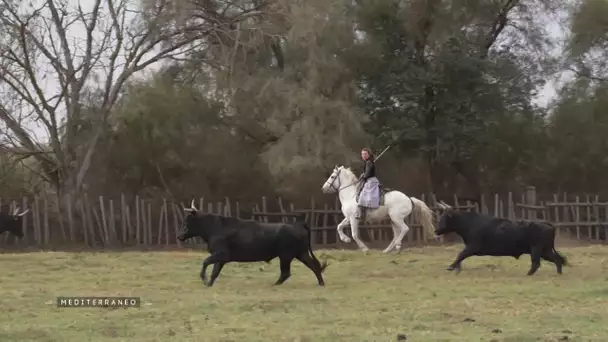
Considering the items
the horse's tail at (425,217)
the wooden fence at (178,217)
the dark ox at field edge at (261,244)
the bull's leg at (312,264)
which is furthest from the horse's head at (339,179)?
the bull's leg at (312,264)

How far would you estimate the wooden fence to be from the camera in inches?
904

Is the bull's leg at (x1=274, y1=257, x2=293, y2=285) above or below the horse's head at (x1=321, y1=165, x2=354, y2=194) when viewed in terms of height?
below

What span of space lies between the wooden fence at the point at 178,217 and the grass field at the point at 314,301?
7116mm

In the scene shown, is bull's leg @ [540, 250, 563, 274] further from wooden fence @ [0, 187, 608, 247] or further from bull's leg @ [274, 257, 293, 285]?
wooden fence @ [0, 187, 608, 247]

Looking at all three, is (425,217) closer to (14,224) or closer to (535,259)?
(535,259)

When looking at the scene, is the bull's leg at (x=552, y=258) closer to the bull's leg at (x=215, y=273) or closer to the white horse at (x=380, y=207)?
the bull's leg at (x=215, y=273)

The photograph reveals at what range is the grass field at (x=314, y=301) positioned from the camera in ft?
26.5

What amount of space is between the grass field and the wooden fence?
7.12 metres

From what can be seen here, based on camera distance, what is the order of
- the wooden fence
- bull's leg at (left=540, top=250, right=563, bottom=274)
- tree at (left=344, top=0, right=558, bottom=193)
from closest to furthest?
bull's leg at (left=540, top=250, right=563, bottom=274), the wooden fence, tree at (left=344, top=0, right=558, bottom=193)

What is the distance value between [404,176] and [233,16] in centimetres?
689

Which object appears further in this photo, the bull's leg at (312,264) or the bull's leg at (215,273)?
the bull's leg at (312,264)

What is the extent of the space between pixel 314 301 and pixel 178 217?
13.9m

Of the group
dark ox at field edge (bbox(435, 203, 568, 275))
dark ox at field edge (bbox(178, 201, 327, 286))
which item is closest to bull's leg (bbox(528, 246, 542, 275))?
dark ox at field edge (bbox(435, 203, 568, 275))

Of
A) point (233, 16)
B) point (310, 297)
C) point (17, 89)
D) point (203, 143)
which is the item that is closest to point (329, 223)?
point (203, 143)
